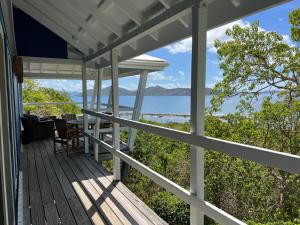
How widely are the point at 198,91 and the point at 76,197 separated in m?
2.52

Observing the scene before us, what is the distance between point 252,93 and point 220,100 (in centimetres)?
120

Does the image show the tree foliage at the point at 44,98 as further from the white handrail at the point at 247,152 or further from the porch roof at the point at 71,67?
the white handrail at the point at 247,152

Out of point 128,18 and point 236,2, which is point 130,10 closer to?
point 128,18

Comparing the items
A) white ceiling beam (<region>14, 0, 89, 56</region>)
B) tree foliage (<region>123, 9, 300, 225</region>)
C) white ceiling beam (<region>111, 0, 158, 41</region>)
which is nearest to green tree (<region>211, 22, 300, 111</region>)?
tree foliage (<region>123, 9, 300, 225</region>)

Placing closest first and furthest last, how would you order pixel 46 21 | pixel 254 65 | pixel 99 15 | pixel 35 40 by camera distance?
pixel 99 15 < pixel 46 21 < pixel 35 40 < pixel 254 65

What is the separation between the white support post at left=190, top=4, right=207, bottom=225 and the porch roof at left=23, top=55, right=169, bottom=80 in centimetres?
469

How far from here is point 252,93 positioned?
28.6 ft

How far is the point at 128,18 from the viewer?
369 centimetres

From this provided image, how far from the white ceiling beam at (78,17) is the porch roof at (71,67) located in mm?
1925

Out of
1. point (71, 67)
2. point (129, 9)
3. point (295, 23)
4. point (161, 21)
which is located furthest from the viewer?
point (71, 67)

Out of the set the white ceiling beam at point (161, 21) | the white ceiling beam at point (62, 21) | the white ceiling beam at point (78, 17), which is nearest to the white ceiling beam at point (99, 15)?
the white ceiling beam at point (161, 21)

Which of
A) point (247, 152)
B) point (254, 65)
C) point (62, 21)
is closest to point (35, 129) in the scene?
point (62, 21)

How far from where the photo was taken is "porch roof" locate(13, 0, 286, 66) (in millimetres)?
2424

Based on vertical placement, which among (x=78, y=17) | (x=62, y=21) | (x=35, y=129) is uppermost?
(x=62, y=21)
